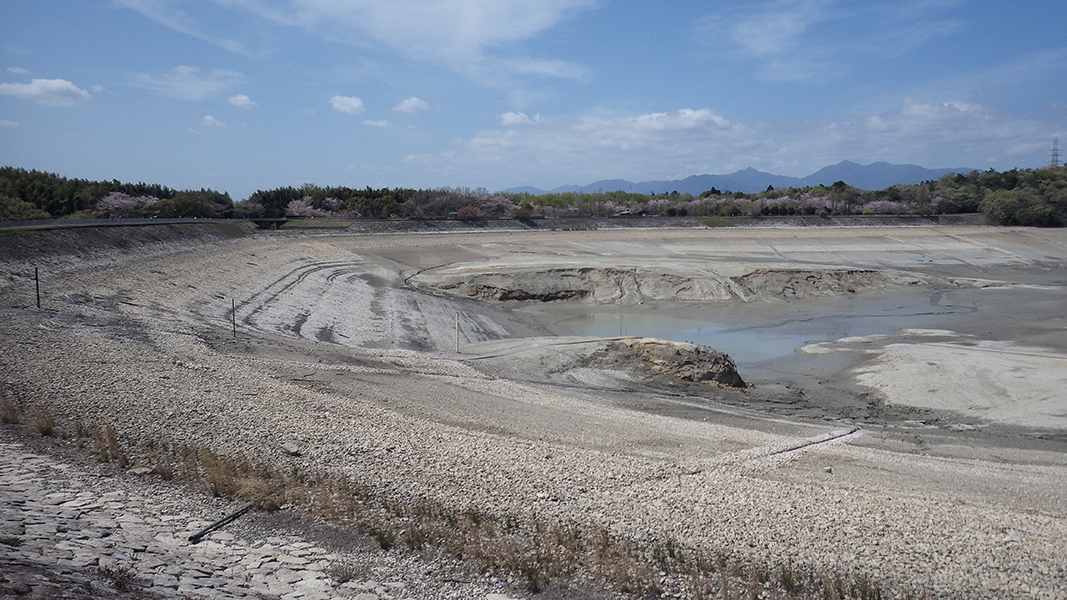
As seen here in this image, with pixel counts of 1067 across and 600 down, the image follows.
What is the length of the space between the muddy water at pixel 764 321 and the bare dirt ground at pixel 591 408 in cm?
45

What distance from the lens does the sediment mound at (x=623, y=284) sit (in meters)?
37.9

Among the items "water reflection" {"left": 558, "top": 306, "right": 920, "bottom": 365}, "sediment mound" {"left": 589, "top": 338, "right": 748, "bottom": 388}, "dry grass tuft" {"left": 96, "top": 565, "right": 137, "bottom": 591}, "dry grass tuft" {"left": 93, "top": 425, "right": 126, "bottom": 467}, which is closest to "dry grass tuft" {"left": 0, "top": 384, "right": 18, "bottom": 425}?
"dry grass tuft" {"left": 93, "top": 425, "right": 126, "bottom": 467}

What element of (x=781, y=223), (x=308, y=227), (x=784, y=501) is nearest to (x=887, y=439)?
(x=784, y=501)

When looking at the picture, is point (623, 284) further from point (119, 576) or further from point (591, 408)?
point (119, 576)

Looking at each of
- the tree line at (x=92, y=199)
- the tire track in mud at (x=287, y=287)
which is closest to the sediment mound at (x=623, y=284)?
the tire track in mud at (x=287, y=287)

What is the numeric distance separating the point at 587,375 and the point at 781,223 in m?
60.9

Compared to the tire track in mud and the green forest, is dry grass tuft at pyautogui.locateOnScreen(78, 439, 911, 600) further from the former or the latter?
the green forest

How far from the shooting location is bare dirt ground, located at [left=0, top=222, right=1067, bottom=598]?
328 inches

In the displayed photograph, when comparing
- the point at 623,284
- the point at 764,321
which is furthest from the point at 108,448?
the point at 623,284

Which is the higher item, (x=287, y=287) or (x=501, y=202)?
(x=501, y=202)

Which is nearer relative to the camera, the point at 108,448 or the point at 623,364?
the point at 108,448

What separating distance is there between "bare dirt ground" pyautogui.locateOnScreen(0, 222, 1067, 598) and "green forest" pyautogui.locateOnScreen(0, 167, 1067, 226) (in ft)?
84.0

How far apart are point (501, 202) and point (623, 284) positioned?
48781mm

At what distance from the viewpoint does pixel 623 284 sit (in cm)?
3928
